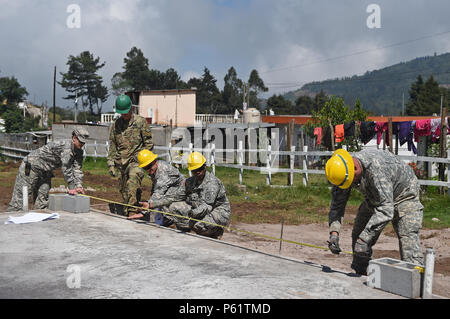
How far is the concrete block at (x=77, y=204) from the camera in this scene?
7613 mm

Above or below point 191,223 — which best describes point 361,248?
above

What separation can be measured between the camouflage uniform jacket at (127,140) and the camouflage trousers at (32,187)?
1320mm

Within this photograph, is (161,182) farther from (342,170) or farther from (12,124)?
(12,124)

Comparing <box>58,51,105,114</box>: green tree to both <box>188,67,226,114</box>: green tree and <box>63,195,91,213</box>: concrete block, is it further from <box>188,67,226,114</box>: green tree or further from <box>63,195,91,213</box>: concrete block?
<box>63,195,91,213</box>: concrete block

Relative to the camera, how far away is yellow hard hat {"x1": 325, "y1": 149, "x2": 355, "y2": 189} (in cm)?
429

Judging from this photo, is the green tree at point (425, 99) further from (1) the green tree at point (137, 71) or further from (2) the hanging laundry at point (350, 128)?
(2) the hanging laundry at point (350, 128)

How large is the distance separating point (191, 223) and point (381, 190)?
3157 mm

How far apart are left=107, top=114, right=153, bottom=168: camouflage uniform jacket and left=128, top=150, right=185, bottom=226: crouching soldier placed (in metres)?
0.65

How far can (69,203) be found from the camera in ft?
25.3

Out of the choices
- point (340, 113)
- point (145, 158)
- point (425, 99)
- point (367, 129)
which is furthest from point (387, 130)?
point (425, 99)

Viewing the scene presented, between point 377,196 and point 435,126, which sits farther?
point 435,126

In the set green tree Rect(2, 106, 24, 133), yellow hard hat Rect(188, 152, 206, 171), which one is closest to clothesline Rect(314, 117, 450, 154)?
yellow hard hat Rect(188, 152, 206, 171)

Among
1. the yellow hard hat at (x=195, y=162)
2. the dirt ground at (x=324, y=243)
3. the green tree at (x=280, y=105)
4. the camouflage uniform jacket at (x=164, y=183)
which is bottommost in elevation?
the dirt ground at (x=324, y=243)

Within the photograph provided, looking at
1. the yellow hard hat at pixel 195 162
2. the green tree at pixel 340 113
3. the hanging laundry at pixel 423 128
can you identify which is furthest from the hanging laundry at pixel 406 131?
the yellow hard hat at pixel 195 162
